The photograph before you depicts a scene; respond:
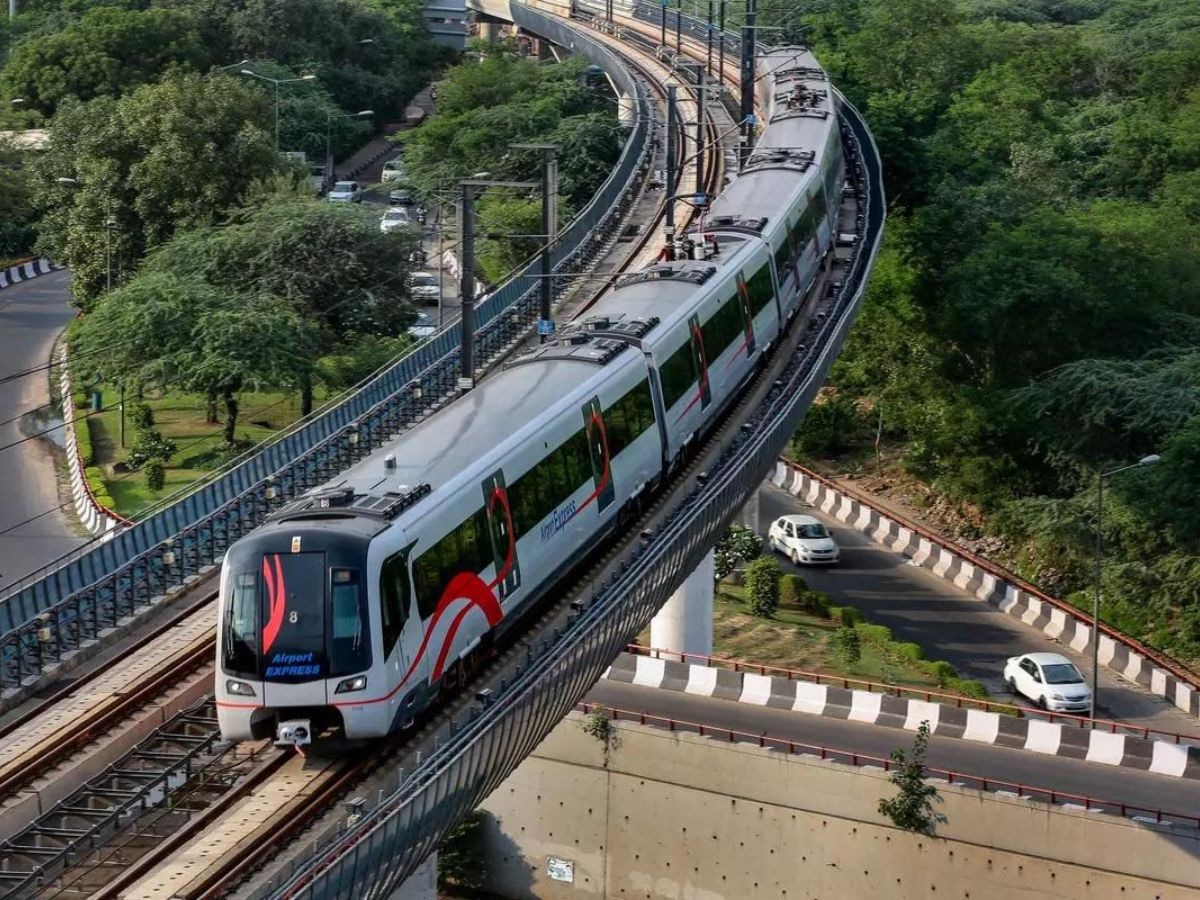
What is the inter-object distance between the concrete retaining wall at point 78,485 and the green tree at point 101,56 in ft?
94.9

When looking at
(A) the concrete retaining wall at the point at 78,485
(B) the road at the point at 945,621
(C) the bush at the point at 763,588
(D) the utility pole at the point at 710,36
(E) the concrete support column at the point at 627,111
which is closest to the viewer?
(B) the road at the point at 945,621

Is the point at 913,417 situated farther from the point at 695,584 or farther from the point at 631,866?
the point at 631,866

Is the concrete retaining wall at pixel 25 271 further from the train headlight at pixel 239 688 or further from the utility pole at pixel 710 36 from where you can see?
the train headlight at pixel 239 688

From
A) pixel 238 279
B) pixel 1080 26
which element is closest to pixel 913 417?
pixel 238 279

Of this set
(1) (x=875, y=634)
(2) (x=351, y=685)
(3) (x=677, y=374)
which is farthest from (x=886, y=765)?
(2) (x=351, y=685)

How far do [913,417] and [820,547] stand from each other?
9679 millimetres

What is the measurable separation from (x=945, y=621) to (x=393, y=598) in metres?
27.3

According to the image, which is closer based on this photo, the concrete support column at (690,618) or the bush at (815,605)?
the concrete support column at (690,618)

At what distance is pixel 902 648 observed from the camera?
4419 cm

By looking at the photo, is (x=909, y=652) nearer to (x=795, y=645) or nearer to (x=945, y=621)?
(x=795, y=645)

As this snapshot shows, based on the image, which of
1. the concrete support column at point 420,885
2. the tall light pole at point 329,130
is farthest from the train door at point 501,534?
the tall light pole at point 329,130

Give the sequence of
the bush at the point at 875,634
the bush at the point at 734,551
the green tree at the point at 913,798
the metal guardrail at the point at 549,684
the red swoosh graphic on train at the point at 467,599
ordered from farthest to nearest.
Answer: the bush at the point at 734,551 → the bush at the point at 875,634 → the green tree at the point at 913,798 → the red swoosh graphic on train at the point at 467,599 → the metal guardrail at the point at 549,684

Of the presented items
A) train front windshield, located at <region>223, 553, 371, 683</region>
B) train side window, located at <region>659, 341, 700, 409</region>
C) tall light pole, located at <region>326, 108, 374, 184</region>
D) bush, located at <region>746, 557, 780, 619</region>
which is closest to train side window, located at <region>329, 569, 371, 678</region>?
train front windshield, located at <region>223, 553, 371, 683</region>

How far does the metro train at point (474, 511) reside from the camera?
73.0 ft
